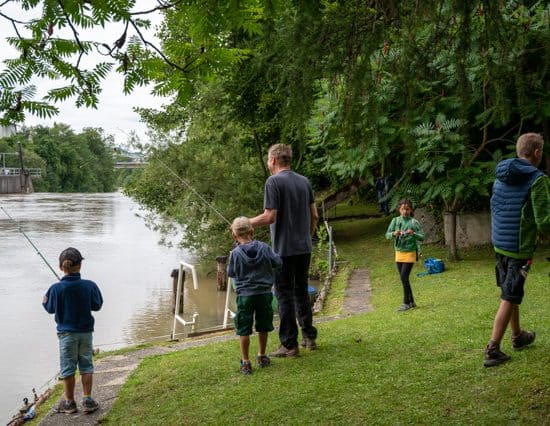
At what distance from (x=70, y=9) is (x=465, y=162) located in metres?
8.65

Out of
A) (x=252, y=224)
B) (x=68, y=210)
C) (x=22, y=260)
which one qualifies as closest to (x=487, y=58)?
(x=252, y=224)

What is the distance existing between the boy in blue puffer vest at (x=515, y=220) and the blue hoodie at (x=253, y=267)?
1.72 m

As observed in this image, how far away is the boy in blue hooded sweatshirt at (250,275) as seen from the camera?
547cm

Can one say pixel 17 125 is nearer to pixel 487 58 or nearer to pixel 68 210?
pixel 487 58

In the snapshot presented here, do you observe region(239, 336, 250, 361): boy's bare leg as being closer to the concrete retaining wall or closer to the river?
the river

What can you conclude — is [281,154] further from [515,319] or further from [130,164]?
[130,164]

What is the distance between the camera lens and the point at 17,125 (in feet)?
14.1

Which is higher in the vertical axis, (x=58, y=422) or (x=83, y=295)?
(x=83, y=295)

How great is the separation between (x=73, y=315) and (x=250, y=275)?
4.74 feet

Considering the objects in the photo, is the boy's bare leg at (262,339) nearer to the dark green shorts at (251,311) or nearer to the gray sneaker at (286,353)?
the dark green shorts at (251,311)

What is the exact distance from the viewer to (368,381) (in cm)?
510

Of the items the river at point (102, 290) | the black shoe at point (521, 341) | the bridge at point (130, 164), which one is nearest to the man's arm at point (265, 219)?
the black shoe at point (521, 341)

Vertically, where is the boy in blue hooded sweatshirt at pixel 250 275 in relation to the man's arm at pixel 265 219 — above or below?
below

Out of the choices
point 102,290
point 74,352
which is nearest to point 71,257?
point 74,352
